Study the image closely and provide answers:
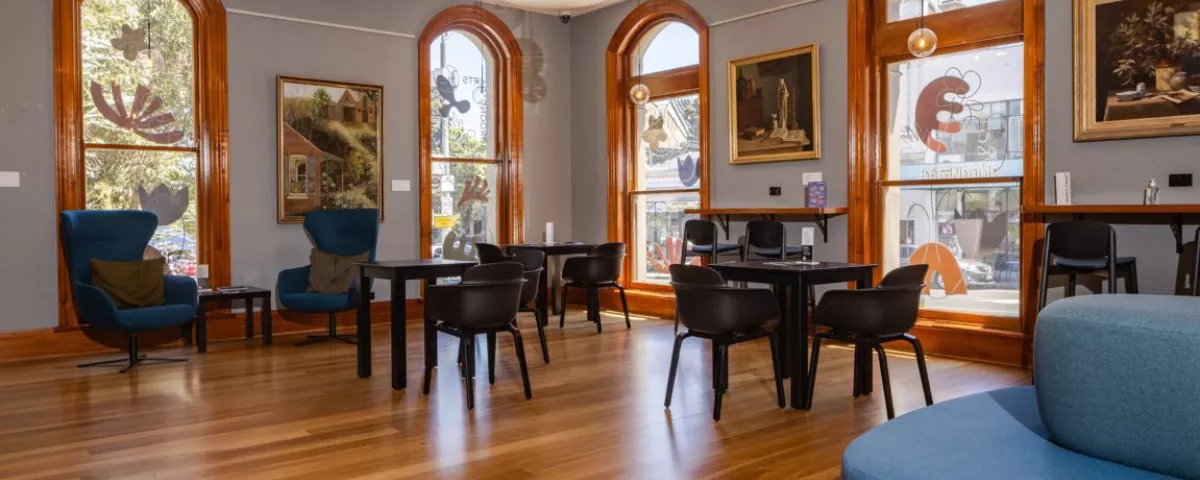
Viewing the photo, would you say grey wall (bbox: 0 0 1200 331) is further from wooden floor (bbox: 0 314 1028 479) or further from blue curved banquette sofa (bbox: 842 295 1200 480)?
blue curved banquette sofa (bbox: 842 295 1200 480)

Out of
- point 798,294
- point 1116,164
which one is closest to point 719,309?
point 798,294

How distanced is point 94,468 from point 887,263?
557cm

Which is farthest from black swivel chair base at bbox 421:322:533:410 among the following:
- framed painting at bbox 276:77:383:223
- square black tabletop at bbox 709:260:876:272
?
framed painting at bbox 276:77:383:223

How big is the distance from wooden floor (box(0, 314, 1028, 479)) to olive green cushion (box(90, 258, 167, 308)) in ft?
1.68

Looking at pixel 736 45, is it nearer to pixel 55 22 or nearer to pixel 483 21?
pixel 483 21

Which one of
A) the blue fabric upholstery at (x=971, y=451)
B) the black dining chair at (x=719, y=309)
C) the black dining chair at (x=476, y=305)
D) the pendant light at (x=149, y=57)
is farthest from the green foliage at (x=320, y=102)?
the blue fabric upholstery at (x=971, y=451)

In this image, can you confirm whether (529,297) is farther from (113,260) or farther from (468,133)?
(468,133)

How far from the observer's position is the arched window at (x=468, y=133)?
28.4 feet

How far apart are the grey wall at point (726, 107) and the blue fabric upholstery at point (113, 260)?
14.3 feet

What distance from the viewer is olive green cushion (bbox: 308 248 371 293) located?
23.5 feet

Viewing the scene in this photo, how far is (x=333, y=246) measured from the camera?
24.4ft

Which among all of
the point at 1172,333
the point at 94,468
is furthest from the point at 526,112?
the point at 1172,333

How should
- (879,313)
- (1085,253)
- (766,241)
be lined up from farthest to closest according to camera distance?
(766,241), (1085,253), (879,313)

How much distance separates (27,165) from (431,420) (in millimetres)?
4165
